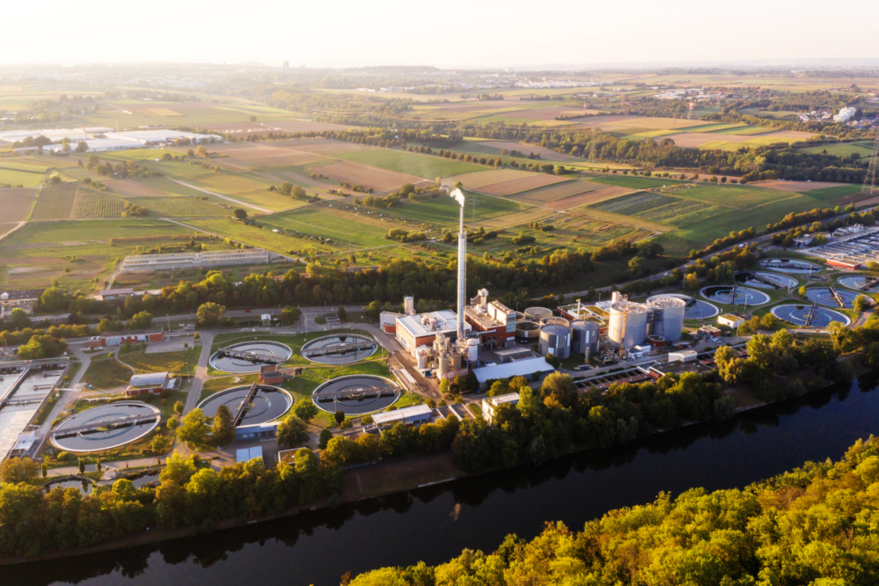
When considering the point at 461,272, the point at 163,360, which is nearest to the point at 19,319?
the point at 163,360

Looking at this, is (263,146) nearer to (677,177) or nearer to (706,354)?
(677,177)

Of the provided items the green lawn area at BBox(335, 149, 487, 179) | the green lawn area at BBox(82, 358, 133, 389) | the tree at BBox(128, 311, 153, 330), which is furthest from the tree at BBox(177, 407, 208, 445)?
the green lawn area at BBox(335, 149, 487, 179)

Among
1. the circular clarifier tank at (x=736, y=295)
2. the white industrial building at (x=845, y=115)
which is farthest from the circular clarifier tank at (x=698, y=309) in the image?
the white industrial building at (x=845, y=115)

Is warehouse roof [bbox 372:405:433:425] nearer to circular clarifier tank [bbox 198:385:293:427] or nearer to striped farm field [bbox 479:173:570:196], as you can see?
circular clarifier tank [bbox 198:385:293:427]

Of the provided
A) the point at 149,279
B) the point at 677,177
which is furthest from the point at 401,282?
the point at 677,177

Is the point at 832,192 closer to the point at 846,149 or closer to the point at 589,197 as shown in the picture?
the point at 846,149
